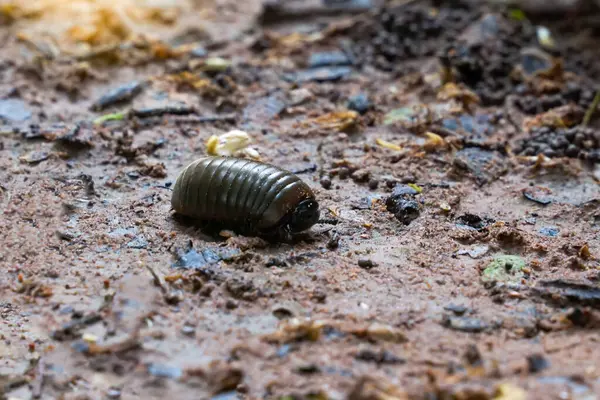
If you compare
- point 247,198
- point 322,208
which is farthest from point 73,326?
point 322,208

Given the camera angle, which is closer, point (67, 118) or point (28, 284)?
point (28, 284)

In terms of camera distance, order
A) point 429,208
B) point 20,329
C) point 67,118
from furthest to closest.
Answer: point 67,118
point 429,208
point 20,329

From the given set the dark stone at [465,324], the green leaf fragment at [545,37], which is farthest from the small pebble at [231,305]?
the green leaf fragment at [545,37]

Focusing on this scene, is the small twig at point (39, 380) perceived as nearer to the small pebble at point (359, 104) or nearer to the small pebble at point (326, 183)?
the small pebble at point (326, 183)

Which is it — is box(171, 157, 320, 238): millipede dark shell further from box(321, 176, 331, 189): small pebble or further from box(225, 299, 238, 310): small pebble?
box(225, 299, 238, 310): small pebble

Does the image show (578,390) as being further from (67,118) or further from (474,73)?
(67,118)

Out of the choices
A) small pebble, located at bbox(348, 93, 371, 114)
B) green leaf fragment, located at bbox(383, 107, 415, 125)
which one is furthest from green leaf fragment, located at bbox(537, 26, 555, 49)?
small pebble, located at bbox(348, 93, 371, 114)

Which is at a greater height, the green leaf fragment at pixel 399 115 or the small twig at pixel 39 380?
the green leaf fragment at pixel 399 115

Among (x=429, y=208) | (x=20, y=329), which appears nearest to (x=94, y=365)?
(x=20, y=329)
